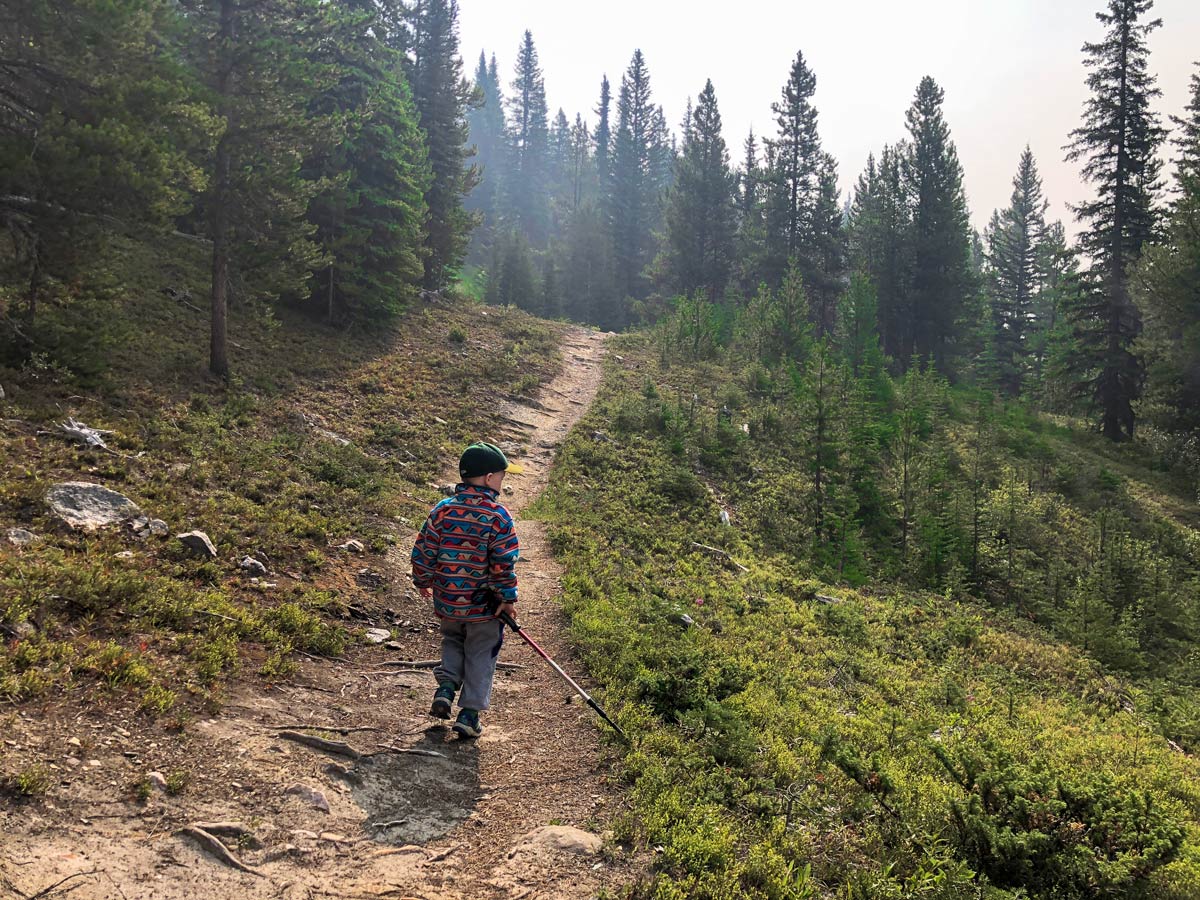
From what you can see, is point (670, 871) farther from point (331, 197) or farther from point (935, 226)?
point (935, 226)

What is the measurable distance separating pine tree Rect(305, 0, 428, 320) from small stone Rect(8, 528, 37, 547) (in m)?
18.6

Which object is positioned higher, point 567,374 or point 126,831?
point 567,374

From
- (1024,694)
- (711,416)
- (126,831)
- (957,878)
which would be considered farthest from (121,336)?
(711,416)

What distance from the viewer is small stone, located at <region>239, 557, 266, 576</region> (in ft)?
26.7

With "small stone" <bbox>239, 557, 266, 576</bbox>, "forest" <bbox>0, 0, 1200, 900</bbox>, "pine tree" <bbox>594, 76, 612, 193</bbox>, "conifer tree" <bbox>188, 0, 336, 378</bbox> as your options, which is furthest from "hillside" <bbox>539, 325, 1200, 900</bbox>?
"pine tree" <bbox>594, 76, 612, 193</bbox>

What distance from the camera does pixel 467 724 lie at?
5.37m

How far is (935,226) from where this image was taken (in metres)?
43.2

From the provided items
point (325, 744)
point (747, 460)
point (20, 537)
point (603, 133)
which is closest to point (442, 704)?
point (325, 744)

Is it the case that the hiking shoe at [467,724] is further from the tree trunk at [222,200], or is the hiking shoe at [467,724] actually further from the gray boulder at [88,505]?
the tree trunk at [222,200]

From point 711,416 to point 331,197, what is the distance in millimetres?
17206

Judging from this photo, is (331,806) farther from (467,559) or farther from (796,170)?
(796,170)

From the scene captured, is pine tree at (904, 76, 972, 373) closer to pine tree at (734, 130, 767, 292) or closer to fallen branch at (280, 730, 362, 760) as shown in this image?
pine tree at (734, 130, 767, 292)

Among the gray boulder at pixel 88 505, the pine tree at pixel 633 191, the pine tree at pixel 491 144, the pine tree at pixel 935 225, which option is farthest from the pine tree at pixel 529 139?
the gray boulder at pixel 88 505

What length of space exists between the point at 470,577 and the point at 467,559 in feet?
0.51
